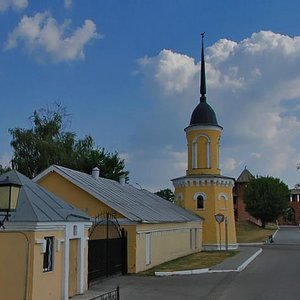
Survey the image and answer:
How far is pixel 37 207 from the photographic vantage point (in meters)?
13.6

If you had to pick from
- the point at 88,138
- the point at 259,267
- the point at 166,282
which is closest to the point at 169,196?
the point at 88,138

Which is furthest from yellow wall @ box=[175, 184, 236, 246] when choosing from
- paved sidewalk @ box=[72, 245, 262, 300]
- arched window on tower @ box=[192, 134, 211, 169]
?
paved sidewalk @ box=[72, 245, 262, 300]

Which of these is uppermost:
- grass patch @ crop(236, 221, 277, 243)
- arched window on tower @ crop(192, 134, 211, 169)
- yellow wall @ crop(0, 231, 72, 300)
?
arched window on tower @ crop(192, 134, 211, 169)

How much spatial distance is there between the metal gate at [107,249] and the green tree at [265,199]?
60545 mm

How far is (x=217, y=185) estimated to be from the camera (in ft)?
134

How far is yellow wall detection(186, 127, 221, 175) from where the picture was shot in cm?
4194

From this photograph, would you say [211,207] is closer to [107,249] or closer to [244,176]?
[107,249]

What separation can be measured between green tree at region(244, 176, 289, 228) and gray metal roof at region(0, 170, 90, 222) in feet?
220

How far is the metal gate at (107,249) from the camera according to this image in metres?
18.8

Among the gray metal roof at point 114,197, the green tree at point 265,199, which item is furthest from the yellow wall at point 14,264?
the green tree at point 265,199

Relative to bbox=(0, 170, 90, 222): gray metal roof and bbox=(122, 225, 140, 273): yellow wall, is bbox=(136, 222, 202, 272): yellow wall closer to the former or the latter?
bbox=(122, 225, 140, 273): yellow wall

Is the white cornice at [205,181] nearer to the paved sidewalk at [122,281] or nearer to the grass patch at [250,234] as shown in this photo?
the grass patch at [250,234]

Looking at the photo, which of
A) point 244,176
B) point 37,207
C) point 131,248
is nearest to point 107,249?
point 131,248

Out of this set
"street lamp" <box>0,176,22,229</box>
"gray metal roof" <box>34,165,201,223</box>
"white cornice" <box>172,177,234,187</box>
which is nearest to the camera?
"street lamp" <box>0,176,22,229</box>
